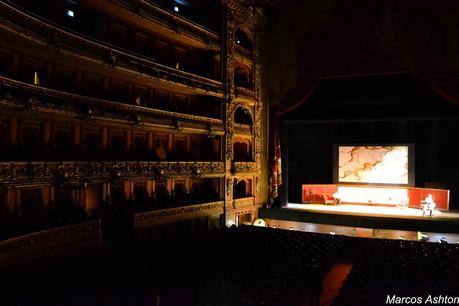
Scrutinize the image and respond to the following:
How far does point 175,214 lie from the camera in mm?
8484

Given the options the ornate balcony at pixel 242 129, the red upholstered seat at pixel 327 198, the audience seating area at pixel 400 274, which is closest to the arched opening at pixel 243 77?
the ornate balcony at pixel 242 129

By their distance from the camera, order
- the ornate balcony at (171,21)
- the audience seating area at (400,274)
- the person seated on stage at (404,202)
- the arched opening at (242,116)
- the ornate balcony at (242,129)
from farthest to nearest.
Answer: the arched opening at (242,116), the person seated on stage at (404,202), the ornate balcony at (242,129), the ornate balcony at (171,21), the audience seating area at (400,274)

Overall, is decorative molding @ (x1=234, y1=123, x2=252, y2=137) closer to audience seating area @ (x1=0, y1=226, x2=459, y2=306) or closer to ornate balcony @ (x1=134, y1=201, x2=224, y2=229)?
ornate balcony @ (x1=134, y1=201, x2=224, y2=229)

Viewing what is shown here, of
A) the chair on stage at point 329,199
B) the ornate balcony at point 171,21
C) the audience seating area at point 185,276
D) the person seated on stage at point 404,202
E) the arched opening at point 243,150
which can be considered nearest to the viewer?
the audience seating area at point 185,276

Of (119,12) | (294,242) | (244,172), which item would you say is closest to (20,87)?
(119,12)

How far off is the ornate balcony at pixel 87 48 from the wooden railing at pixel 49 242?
2.93 m

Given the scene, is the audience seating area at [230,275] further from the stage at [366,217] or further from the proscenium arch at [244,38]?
the proscenium arch at [244,38]

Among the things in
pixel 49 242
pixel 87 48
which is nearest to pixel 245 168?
pixel 87 48

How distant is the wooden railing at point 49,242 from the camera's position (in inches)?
193

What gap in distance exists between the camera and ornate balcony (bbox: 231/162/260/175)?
10531 millimetres

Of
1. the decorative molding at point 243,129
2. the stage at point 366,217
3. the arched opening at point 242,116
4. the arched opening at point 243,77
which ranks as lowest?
the stage at point 366,217

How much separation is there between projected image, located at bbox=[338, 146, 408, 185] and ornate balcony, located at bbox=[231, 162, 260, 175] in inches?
132

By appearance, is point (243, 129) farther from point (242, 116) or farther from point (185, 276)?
point (185, 276)

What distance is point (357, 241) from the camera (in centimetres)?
767
